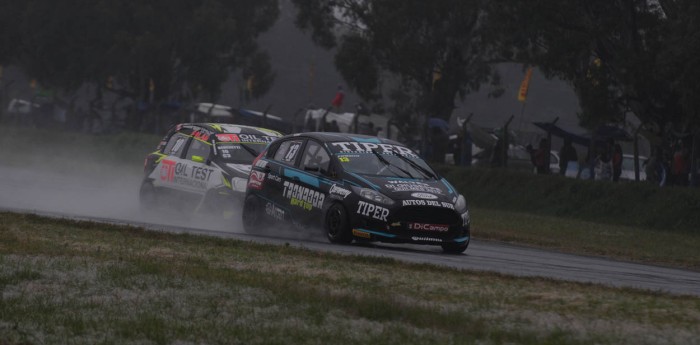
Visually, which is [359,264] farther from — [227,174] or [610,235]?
[610,235]

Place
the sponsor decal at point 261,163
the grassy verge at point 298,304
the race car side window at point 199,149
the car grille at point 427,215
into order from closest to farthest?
the grassy verge at point 298,304 < the car grille at point 427,215 < the sponsor decal at point 261,163 < the race car side window at point 199,149

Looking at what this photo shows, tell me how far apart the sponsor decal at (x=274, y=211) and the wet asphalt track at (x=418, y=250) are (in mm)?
265

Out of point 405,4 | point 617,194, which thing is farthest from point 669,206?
point 405,4

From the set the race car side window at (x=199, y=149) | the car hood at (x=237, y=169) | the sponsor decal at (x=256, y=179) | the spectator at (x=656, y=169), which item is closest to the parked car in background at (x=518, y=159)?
the spectator at (x=656, y=169)

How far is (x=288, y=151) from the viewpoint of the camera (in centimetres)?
1722

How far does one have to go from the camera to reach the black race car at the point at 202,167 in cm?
1895

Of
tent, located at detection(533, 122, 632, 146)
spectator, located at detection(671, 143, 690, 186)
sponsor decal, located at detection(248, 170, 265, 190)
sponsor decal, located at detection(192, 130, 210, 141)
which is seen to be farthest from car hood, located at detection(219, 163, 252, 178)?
tent, located at detection(533, 122, 632, 146)

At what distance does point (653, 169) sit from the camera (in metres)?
30.1

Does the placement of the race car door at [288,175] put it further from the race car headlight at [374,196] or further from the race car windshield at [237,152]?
the race car windshield at [237,152]

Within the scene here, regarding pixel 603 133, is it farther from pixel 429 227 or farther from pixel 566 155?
pixel 429 227

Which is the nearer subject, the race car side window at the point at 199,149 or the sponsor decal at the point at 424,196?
the sponsor decal at the point at 424,196

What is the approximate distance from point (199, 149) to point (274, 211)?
342cm

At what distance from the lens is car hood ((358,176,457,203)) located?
15.4 meters

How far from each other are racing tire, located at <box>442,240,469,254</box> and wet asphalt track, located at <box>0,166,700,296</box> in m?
0.11
